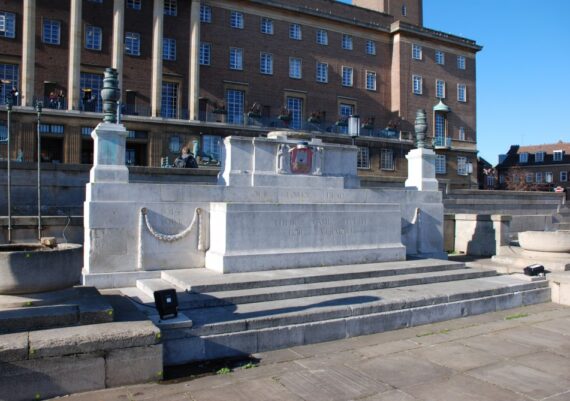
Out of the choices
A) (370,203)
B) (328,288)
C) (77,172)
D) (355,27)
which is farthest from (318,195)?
(355,27)

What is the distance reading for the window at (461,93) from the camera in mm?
62750

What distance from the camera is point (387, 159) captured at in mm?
55250

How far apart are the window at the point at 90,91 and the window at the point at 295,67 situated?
63.0ft

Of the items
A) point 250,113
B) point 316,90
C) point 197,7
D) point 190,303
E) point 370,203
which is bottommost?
point 190,303

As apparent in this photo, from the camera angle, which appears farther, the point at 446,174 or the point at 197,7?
the point at 446,174

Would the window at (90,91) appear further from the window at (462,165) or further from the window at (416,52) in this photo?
the window at (462,165)

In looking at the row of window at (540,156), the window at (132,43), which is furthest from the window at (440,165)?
the window at (132,43)

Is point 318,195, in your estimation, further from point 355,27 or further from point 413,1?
point 413,1

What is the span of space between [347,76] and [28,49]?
31.9 metres

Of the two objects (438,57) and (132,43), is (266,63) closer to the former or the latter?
(132,43)

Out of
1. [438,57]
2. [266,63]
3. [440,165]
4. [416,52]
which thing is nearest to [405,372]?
[266,63]

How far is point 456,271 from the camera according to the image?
1155 cm

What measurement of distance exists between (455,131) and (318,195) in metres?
54.0

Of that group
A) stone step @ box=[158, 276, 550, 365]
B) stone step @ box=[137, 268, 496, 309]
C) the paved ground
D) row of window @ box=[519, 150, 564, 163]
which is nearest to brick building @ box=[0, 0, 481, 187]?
stone step @ box=[137, 268, 496, 309]
